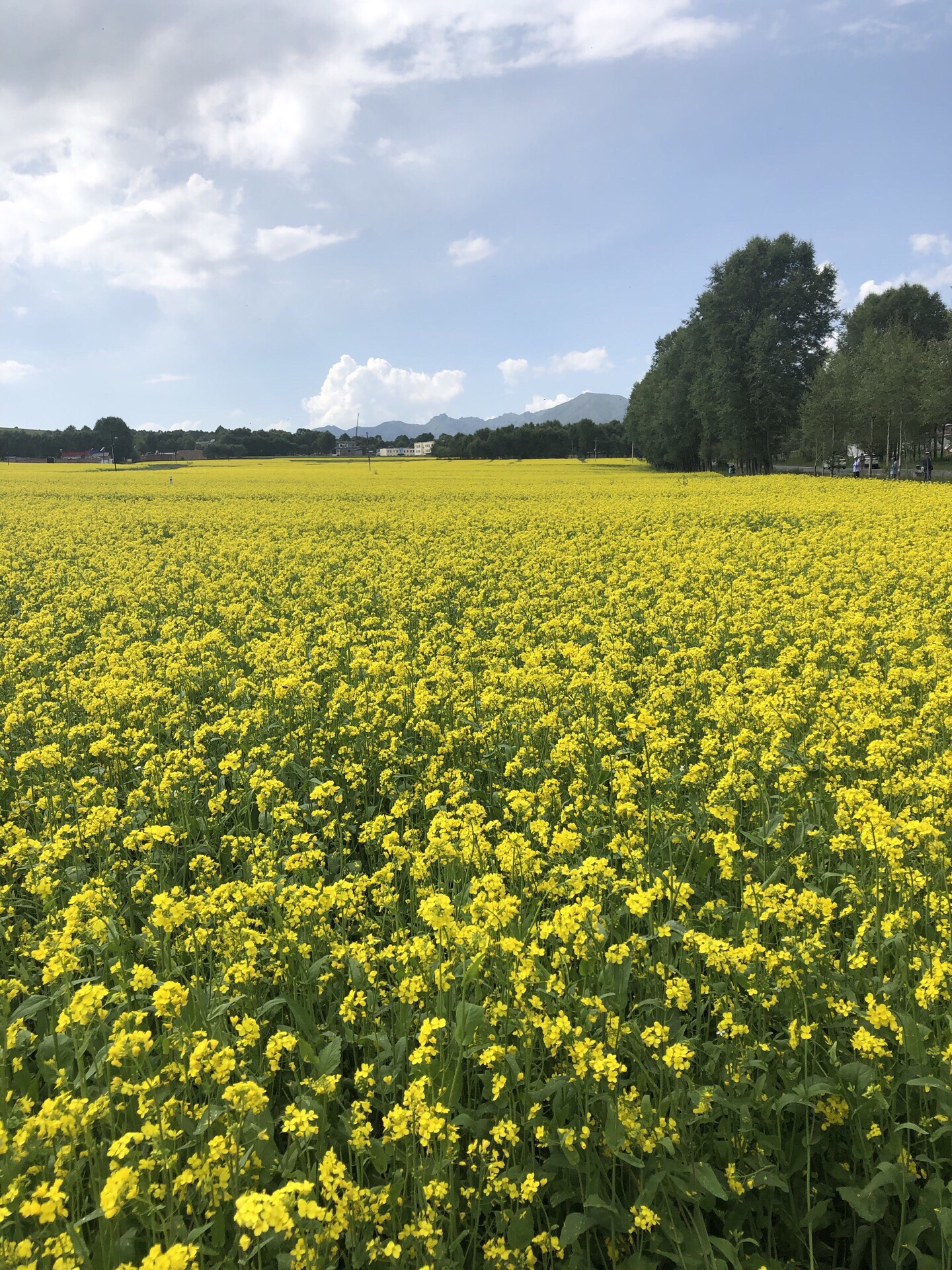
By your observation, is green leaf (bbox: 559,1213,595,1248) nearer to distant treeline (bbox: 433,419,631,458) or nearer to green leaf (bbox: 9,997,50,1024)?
green leaf (bbox: 9,997,50,1024)

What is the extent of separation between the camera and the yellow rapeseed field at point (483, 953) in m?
2.69

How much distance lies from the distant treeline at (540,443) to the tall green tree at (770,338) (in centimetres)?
5384

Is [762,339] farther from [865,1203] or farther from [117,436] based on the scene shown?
[117,436]

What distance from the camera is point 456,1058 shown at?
3082 mm

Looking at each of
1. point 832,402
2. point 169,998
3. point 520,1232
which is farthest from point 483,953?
point 832,402

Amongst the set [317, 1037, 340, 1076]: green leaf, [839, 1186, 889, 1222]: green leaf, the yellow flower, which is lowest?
[839, 1186, 889, 1222]: green leaf

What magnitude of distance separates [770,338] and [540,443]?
6573 cm

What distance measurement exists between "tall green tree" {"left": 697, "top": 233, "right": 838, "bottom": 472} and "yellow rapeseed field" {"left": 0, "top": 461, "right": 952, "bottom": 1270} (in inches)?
2033

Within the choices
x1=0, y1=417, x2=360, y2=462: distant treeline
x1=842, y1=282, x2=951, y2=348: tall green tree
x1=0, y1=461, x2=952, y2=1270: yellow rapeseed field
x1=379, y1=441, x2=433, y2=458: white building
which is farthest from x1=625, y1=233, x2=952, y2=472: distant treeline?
x1=379, y1=441, x2=433, y2=458: white building

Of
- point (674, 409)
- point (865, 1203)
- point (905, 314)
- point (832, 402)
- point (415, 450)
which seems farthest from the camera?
point (415, 450)

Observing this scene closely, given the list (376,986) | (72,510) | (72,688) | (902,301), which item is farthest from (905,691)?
(902,301)

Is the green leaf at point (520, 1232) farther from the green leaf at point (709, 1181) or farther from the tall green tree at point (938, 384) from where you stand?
the tall green tree at point (938, 384)

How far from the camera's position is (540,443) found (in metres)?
119

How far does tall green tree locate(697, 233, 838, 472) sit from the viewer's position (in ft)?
182
